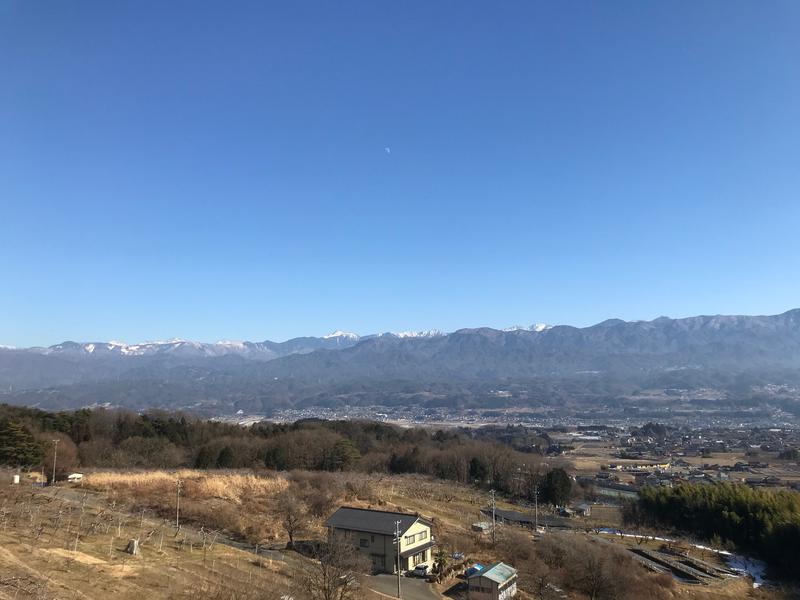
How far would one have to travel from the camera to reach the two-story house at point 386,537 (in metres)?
23.4

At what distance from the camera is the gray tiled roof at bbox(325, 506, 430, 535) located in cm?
2375

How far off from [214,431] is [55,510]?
36.7m

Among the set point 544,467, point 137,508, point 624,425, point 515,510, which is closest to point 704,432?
point 624,425

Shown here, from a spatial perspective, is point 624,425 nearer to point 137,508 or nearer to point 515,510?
point 515,510

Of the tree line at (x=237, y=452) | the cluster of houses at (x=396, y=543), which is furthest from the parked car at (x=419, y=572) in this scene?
the tree line at (x=237, y=452)

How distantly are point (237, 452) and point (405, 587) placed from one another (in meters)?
28.8

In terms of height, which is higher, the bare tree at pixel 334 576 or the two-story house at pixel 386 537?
the bare tree at pixel 334 576

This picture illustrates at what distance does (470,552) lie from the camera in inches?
1075

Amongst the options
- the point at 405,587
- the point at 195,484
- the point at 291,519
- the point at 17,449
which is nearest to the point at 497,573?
the point at 405,587

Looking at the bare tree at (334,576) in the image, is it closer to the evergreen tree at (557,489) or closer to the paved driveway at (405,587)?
the paved driveway at (405,587)

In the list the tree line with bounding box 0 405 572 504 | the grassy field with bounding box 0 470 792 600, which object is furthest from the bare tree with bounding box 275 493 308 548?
the tree line with bounding box 0 405 572 504

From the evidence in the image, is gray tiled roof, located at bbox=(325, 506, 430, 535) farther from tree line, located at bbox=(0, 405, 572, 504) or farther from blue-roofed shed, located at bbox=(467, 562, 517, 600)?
tree line, located at bbox=(0, 405, 572, 504)

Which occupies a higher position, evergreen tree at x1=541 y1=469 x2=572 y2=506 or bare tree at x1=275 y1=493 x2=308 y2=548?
bare tree at x1=275 y1=493 x2=308 y2=548

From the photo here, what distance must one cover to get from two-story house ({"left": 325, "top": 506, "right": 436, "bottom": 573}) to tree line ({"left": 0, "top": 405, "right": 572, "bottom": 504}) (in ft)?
67.2
